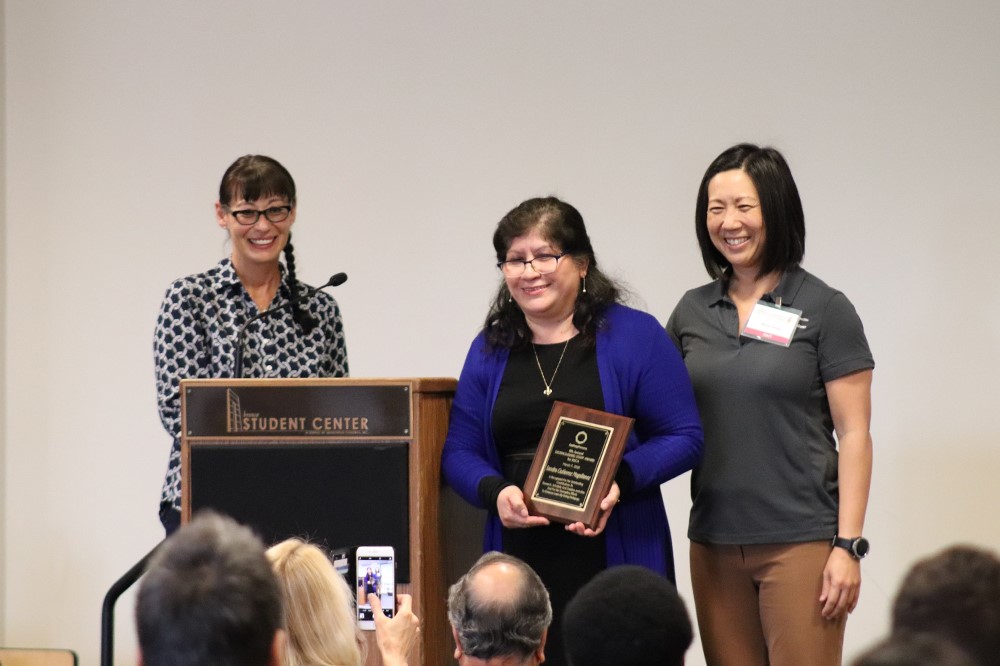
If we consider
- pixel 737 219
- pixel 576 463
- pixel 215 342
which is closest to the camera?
pixel 576 463

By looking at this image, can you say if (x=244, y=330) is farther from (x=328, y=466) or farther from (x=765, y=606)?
(x=765, y=606)

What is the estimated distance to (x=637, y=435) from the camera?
2.70 metres

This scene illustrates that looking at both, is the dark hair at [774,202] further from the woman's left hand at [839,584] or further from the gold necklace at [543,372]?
the woman's left hand at [839,584]

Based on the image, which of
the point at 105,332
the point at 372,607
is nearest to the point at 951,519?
the point at 372,607

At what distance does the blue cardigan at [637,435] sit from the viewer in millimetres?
2588

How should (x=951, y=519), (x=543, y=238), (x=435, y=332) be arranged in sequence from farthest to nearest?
(x=435, y=332) < (x=951, y=519) < (x=543, y=238)

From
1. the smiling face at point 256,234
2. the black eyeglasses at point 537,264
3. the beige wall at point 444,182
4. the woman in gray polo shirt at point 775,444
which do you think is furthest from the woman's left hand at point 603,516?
the beige wall at point 444,182

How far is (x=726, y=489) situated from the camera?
274cm

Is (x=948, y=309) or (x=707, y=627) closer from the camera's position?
(x=707, y=627)

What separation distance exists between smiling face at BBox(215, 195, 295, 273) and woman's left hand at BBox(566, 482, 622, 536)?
1063mm

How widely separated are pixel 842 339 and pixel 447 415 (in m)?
0.93

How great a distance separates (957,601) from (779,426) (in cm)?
142

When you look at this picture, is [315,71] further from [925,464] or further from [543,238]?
[925,464]

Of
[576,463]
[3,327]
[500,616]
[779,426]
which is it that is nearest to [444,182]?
[3,327]
